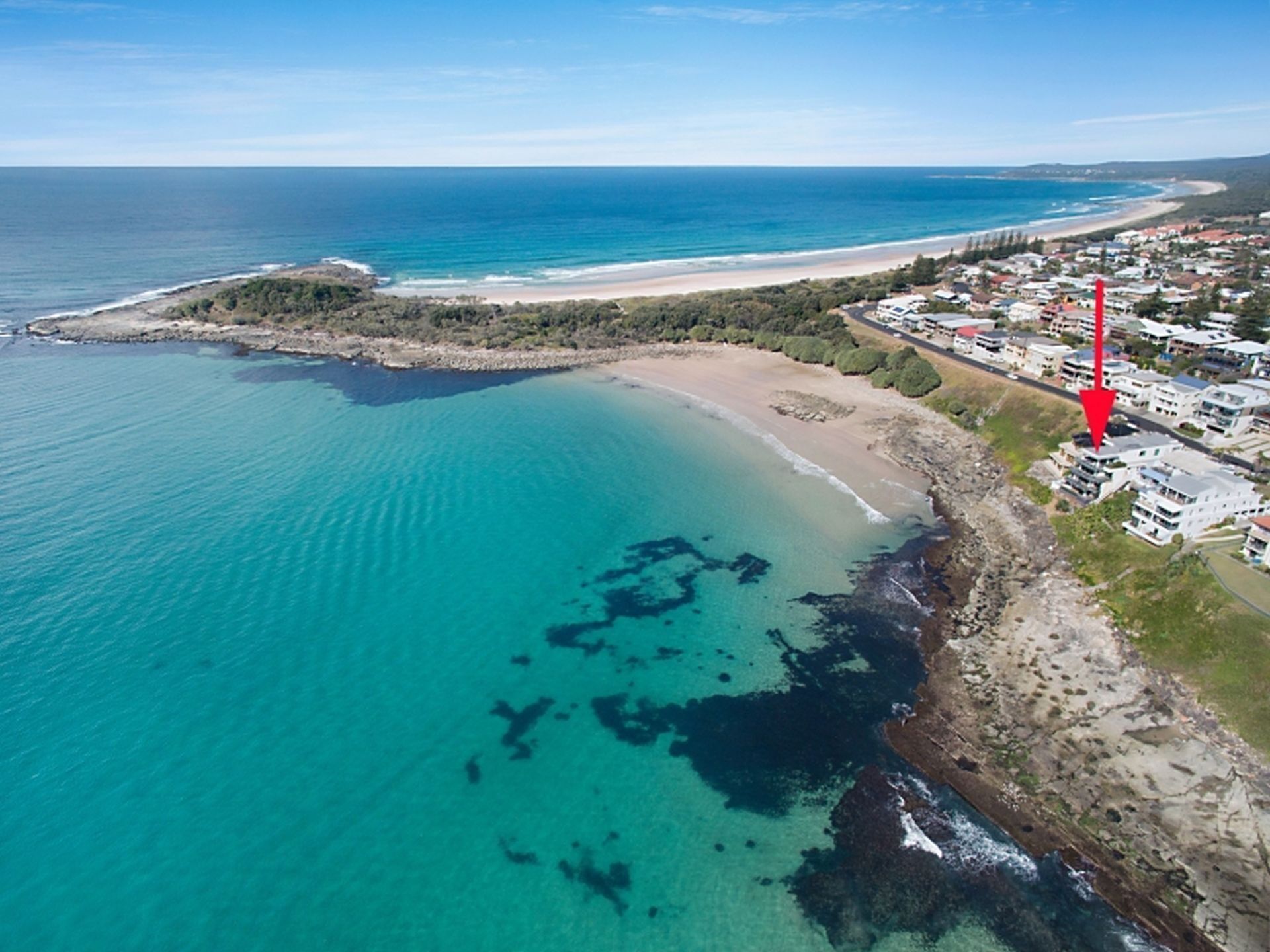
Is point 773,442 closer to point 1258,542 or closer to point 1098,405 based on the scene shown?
point 1098,405

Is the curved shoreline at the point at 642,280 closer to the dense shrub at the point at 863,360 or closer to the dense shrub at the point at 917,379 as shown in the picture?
the dense shrub at the point at 863,360

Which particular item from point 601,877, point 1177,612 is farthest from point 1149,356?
point 601,877

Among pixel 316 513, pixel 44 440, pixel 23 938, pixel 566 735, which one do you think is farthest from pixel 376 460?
pixel 23 938

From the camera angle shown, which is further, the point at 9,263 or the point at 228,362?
the point at 9,263

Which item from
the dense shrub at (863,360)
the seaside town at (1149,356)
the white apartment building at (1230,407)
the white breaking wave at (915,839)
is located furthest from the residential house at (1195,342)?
the white breaking wave at (915,839)

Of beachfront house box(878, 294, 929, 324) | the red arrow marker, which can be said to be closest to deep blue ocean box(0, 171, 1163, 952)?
the red arrow marker

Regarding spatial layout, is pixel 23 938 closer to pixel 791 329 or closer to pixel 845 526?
pixel 845 526
